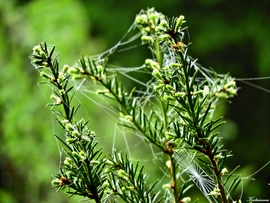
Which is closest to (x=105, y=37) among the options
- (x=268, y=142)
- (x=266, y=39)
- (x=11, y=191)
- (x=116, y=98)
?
(x=266, y=39)

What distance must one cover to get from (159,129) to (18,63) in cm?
222

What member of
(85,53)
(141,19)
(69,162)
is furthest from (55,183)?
(85,53)

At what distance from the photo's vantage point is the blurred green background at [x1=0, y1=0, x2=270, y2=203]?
239 cm

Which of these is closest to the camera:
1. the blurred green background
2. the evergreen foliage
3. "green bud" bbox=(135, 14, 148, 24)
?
the evergreen foliage

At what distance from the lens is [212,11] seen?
4488mm

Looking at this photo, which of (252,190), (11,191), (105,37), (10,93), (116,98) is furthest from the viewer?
(105,37)

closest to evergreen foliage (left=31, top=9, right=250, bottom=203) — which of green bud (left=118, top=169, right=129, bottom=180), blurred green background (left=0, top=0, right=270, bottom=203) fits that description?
green bud (left=118, top=169, right=129, bottom=180)

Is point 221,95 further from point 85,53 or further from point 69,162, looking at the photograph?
point 85,53

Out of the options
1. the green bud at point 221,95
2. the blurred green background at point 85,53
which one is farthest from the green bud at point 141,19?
the blurred green background at point 85,53

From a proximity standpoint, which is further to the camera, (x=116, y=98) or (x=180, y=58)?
(x=116, y=98)

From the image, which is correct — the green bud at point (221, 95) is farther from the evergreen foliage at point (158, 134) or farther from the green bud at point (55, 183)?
the green bud at point (55, 183)

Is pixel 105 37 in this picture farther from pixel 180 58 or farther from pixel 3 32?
pixel 180 58

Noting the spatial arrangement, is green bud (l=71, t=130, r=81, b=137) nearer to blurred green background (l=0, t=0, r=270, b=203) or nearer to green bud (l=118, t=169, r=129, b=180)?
green bud (l=118, t=169, r=129, b=180)

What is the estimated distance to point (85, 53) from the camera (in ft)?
9.29
